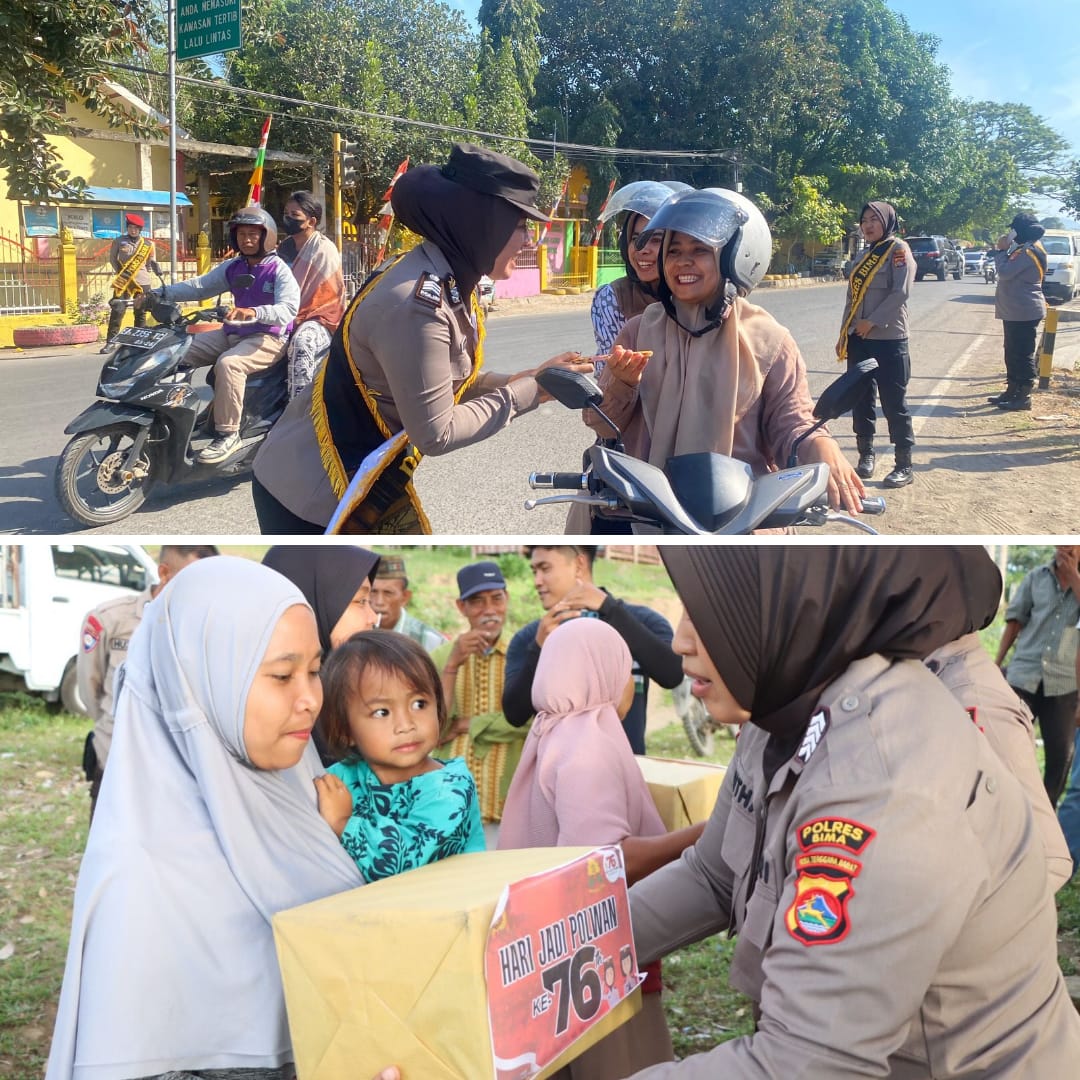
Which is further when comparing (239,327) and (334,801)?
(239,327)

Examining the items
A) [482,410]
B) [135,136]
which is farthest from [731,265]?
[135,136]

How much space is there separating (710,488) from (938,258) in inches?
91.9

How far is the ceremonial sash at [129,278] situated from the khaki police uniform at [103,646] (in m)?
1.20

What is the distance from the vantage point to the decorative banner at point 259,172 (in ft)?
9.36

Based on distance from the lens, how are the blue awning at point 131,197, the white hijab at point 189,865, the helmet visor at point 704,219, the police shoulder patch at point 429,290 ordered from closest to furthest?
the white hijab at point 189,865 → the helmet visor at point 704,219 → the police shoulder patch at point 429,290 → the blue awning at point 131,197

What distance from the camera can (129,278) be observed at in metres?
4.46

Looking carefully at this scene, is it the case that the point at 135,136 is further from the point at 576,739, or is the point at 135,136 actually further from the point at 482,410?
the point at 576,739

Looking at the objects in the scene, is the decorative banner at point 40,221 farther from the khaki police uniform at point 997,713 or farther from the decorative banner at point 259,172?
the khaki police uniform at point 997,713

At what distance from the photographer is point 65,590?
6.88 metres

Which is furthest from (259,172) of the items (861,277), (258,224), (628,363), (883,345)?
(883,345)

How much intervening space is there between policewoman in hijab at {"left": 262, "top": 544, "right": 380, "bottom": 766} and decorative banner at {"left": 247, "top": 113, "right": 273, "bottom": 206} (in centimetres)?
117

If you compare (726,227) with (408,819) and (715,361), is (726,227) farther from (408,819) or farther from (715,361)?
(408,819)

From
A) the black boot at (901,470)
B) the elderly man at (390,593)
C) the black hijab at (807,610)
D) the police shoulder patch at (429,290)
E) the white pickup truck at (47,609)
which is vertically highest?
the police shoulder patch at (429,290)

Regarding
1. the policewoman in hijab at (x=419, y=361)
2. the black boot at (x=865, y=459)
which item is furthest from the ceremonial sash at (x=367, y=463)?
the black boot at (x=865, y=459)
